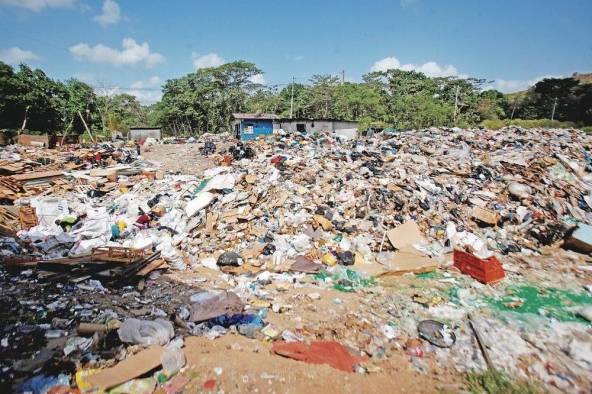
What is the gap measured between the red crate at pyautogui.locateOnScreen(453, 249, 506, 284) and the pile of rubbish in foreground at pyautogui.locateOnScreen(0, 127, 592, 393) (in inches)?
1.5

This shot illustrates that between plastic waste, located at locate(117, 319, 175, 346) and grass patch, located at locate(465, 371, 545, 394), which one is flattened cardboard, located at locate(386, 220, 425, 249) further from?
plastic waste, located at locate(117, 319, 175, 346)

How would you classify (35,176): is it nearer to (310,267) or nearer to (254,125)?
(310,267)

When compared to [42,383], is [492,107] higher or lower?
higher

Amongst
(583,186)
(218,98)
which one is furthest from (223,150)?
(218,98)

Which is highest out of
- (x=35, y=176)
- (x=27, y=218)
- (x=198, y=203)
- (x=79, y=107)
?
(x=79, y=107)

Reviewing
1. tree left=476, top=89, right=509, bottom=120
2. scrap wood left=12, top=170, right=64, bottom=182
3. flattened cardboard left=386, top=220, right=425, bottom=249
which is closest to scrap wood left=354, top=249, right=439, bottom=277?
flattened cardboard left=386, top=220, right=425, bottom=249

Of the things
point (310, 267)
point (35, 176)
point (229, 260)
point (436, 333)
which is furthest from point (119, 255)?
point (35, 176)

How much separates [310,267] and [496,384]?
3266 mm

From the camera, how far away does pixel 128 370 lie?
3068mm

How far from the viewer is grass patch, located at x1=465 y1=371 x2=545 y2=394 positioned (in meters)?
3.19

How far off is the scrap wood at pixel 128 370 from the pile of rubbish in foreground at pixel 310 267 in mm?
14

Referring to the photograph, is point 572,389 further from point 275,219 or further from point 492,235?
point 275,219

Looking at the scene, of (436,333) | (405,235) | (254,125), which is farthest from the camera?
(254,125)

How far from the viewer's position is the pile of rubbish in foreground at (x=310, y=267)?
11.6 feet
